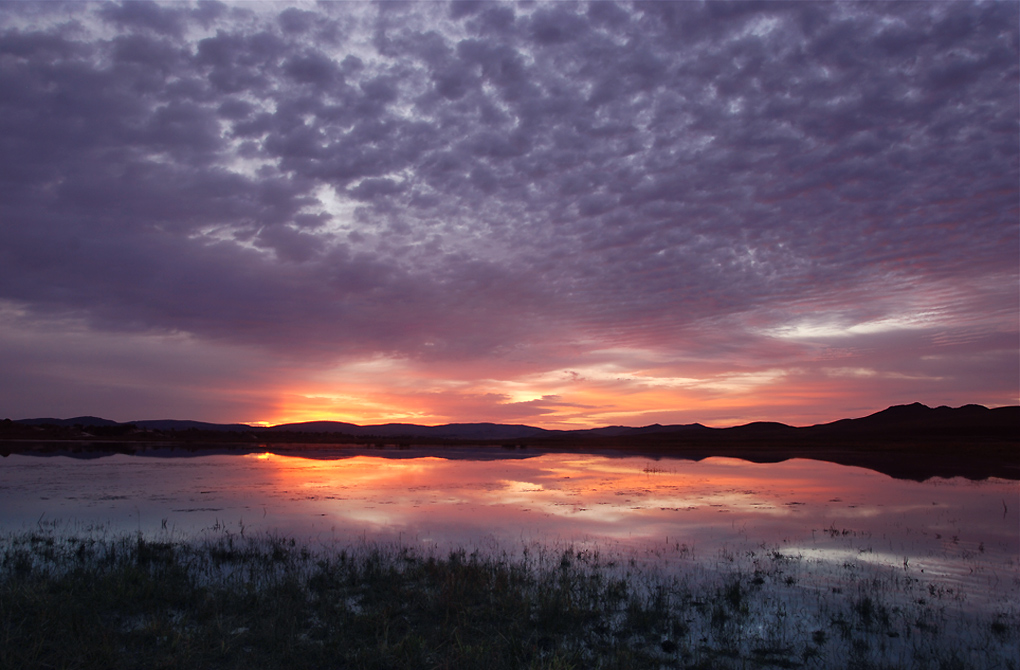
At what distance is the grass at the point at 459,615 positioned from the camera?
7.14 m

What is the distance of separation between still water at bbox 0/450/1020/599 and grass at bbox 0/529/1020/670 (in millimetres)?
2388

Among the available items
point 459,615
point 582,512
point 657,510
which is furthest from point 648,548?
point 459,615

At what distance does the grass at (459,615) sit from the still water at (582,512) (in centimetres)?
239

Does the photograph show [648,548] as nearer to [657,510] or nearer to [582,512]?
[582,512]

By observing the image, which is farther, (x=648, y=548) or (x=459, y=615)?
(x=648, y=548)

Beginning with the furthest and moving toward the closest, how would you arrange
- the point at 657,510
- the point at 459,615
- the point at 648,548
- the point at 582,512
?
1. the point at 657,510
2. the point at 582,512
3. the point at 648,548
4. the point at 459,615

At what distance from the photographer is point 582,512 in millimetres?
20641

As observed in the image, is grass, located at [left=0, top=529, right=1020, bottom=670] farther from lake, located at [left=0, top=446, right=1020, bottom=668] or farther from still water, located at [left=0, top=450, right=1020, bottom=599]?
still water, located at [left=0, top=450, right=1020, bottom=599]

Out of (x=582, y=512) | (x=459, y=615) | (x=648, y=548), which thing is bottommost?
(x=582, y=512)

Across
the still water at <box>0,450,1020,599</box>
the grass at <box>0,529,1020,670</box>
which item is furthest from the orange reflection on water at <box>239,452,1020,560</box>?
the grass at <box>0,529,1020,670</box>

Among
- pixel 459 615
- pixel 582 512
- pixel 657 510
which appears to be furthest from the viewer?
pixel 657 510

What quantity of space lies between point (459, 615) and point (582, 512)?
12.6m

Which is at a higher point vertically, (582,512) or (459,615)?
(459,615)

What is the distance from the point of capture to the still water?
47.9 feet
